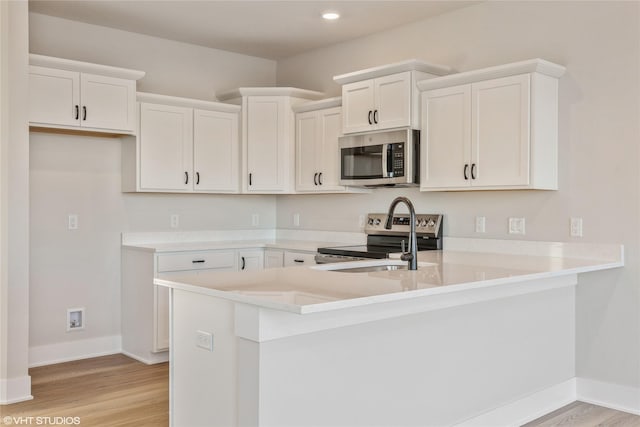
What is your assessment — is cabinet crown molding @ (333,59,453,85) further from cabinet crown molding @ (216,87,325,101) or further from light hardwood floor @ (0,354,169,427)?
light hardwood floor @ (0,354,169,427)

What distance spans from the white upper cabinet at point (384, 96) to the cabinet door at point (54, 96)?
6.32 feet

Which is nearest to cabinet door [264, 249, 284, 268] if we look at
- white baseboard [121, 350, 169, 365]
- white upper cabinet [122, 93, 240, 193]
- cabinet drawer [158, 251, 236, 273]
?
cabinet drawer [158, 251, 236, 273]

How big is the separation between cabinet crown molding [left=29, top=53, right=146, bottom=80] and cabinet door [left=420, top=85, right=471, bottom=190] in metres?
2.21

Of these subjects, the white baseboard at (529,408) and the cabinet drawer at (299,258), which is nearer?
the white baseboard at (529,408)

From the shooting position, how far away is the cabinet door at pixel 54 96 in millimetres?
4109

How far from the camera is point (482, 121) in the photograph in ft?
12.3

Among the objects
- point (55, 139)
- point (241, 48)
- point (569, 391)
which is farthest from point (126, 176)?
point (569, 391)

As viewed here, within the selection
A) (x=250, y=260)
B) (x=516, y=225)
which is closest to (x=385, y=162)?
(x=516, y=225)

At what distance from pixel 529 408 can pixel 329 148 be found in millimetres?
2525

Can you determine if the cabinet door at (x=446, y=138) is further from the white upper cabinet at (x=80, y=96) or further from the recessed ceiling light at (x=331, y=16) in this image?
the white upper cabinet at (x=80, y=96)

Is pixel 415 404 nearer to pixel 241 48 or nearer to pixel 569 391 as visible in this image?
pixel 569 391

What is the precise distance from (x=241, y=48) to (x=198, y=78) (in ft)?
1.59

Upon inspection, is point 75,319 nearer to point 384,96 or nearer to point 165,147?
point 165,147

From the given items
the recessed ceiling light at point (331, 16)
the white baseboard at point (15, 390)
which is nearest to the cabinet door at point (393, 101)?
the recessed ceiling light at point (331, 16)
